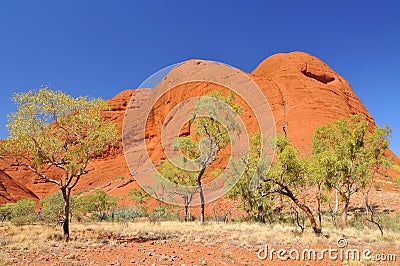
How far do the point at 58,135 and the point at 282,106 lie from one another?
54.4 m

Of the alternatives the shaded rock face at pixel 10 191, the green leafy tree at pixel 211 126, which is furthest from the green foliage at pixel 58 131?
the shaded rock face at pixel 10 191

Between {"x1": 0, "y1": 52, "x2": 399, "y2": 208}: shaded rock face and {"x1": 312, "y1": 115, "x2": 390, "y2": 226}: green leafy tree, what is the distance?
60.9 feet

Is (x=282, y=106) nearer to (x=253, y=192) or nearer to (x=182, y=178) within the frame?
(x=182, y=178)

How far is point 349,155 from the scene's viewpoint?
2077 centimetres

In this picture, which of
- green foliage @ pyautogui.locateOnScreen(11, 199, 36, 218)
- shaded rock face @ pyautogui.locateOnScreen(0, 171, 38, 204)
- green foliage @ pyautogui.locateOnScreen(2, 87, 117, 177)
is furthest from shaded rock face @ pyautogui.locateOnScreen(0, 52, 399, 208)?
green foliage @ pyautogui.locateOnScreen(2, 87, 117, 177)

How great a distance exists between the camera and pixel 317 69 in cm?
7456

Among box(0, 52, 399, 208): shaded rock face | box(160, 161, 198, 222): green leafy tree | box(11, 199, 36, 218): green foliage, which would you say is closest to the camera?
box(160, 161, 198, 222): green leafy tree

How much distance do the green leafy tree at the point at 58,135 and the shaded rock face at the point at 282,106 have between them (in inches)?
1026

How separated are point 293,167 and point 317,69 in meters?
69.1

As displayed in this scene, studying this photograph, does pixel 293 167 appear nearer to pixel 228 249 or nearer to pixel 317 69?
pixel 228 249

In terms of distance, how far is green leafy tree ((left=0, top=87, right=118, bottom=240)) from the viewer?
→ 44.3 ft

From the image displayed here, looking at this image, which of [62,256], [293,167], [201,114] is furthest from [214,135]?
[62,256]

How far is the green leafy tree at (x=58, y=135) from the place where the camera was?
13516 millimetres

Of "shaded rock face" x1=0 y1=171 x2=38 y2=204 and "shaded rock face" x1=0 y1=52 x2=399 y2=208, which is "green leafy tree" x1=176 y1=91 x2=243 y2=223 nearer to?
"shaded rock face" x1=0 y1=52 x2=399 y2=208
